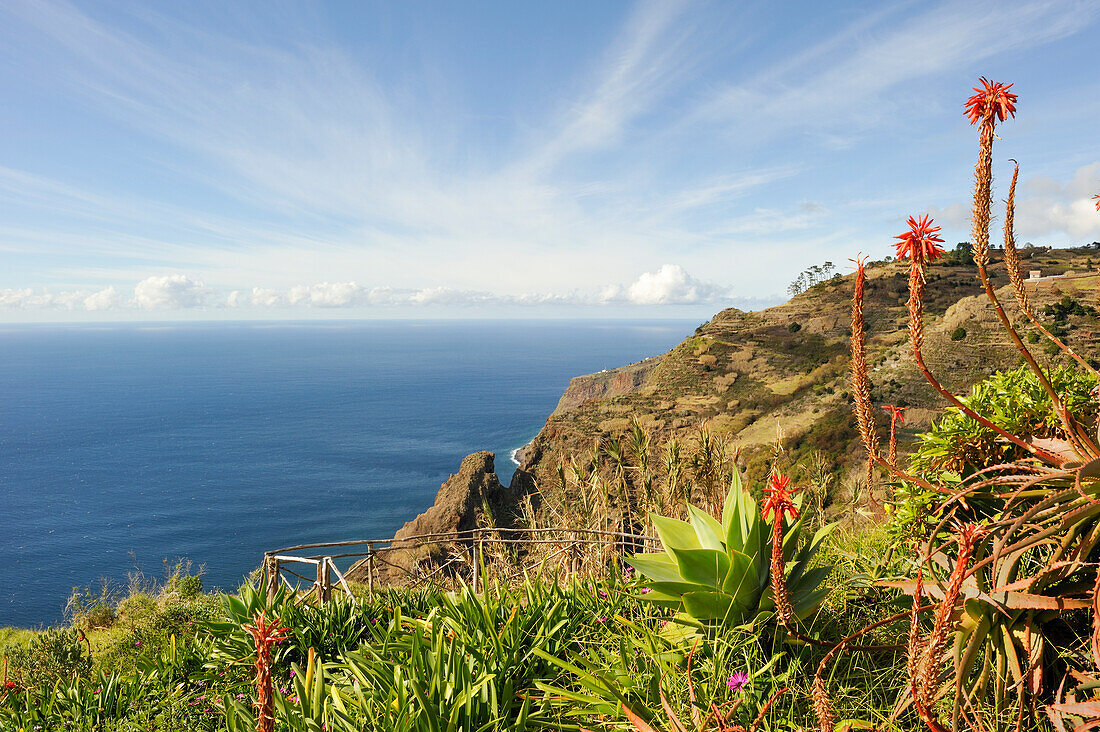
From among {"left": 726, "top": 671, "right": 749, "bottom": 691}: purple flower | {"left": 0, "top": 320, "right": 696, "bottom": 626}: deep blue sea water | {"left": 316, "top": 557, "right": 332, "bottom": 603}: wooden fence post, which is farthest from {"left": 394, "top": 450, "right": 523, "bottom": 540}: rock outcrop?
{"left": 726, "top": 671, "right": 749, "bottom": 691}: purple flower

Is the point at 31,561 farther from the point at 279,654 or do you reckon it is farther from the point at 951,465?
the point at 951,465

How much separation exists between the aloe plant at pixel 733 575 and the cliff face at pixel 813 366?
30.8m

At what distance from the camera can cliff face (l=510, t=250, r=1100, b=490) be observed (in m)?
45.2

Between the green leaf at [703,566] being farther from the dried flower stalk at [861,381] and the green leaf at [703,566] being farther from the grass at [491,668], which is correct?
the dried flower stalk at [861,381]

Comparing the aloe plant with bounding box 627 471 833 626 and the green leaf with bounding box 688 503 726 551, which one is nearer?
the aloe plant with bounding box 627 471 833 626

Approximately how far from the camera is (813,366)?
62.5 meters

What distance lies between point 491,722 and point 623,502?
6.04 m

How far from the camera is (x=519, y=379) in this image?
18738 cm

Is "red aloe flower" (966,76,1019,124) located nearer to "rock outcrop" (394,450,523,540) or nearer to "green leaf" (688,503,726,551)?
"green leaf" (688,503,726,551)

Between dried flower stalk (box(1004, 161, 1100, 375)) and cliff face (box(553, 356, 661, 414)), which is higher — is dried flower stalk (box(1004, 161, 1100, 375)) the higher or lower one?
the higher one

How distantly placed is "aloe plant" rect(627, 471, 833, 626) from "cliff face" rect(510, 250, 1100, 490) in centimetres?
3080

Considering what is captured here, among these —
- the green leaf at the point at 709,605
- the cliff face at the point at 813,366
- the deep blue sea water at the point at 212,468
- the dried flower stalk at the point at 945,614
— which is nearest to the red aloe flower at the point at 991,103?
the dried flower stalk at the point at 945,614

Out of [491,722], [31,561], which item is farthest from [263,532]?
[491,722]

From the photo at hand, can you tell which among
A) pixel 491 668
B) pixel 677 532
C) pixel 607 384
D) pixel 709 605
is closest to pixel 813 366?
pixel 607 384
